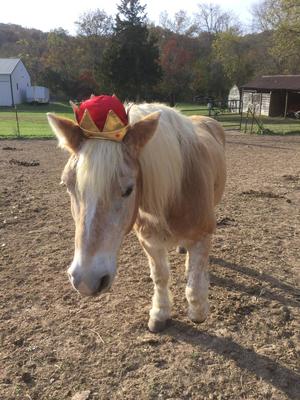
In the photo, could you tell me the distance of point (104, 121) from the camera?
216 centimetres

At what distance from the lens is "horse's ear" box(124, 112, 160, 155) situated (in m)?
2.17

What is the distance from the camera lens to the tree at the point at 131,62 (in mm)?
31016

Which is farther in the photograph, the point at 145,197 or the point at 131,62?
the point at 131,62

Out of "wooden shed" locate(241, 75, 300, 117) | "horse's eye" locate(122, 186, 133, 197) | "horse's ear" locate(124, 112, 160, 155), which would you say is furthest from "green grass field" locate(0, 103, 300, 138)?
"horse's eye" locate(122, 186, 133, 197)

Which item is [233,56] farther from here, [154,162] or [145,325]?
[154,162]

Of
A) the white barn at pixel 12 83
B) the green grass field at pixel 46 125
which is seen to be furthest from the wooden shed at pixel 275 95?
the white barn at pixel 12 83

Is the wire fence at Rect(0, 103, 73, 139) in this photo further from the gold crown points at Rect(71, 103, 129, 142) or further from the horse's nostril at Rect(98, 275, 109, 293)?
the horse's nostril at Rect(98, 275, 109, 293)

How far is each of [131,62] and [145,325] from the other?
100 ft

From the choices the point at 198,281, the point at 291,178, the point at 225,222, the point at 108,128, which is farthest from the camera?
the point at 291,178

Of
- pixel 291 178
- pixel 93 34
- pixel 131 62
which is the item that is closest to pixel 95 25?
pixel 93 34

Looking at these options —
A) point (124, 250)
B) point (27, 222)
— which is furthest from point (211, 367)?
point (27, 222)

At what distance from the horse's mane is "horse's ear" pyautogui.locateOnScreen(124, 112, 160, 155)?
0.10 meters

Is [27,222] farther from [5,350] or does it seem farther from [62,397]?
[62,397]

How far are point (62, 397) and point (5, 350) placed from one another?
0.74 metres
